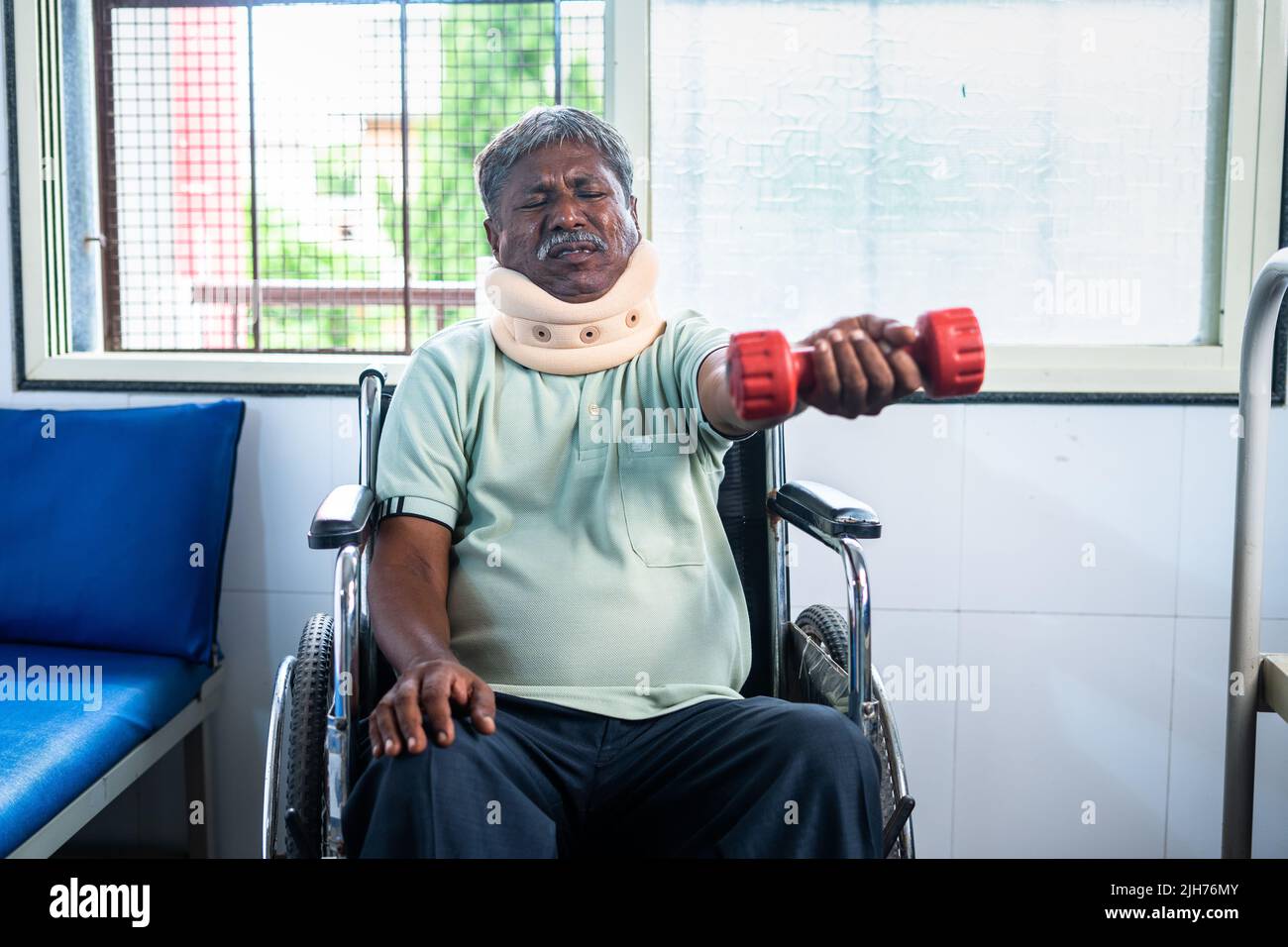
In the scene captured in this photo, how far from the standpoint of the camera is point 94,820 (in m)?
2.05

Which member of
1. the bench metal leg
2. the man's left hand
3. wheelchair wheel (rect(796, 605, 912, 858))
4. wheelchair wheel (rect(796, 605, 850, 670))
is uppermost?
the man's left hand

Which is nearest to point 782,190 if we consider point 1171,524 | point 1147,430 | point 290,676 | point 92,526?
point 1147,430

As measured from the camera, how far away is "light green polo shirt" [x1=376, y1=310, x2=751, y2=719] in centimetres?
128

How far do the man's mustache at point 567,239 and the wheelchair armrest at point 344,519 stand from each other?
1.27 ft

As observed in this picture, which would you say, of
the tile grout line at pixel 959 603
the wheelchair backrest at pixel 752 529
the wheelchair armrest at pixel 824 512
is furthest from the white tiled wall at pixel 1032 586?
the wheelchair armrest at pixel 824 512

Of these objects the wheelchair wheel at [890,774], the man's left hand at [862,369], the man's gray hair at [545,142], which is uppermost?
the man's gray hair at [545,142]

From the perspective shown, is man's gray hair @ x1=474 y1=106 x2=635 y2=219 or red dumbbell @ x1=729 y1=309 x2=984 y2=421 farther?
man's gray hair @ x1=474 y1=106 x2=635 y2=219

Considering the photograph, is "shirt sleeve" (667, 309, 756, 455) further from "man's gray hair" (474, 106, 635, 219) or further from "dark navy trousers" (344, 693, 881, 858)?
"dark navy trousers" (344, 693, 881, 858)

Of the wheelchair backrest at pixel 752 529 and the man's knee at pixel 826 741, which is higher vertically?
the wheelchair backrest at pixel 752 529

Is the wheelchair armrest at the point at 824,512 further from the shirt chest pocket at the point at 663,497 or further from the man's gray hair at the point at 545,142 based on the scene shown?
the man's gray hair at the point at 545,142

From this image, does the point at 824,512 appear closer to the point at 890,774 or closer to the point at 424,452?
the point at 890,774

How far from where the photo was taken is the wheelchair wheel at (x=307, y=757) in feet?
3.73

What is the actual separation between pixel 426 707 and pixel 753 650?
57 cm

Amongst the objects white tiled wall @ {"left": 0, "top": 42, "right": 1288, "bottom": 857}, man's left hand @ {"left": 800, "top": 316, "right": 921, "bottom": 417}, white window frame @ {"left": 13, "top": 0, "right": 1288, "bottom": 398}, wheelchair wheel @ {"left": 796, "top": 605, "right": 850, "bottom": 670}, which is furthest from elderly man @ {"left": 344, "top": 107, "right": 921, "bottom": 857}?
white tiled wall @ {"left": 0, "top": 42, "right": 1288, "bottom": 857}
